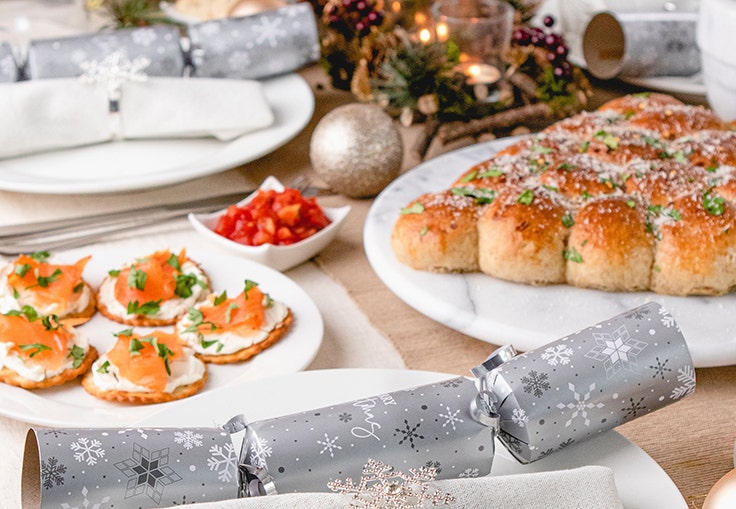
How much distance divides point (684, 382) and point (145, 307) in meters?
0.76

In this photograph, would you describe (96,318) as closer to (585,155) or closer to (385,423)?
(385,423)

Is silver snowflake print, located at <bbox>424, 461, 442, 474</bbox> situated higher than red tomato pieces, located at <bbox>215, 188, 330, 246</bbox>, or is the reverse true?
silver snowflake print, located at <bbox>424, 461, 442, 474</bbox>

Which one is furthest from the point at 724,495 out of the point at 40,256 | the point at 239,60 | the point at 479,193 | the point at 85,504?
the point at 239,60

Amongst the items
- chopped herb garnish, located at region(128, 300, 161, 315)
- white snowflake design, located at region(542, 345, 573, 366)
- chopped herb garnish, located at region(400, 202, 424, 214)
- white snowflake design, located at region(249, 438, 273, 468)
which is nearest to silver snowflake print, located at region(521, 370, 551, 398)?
white snowflake design, located at region(542, 345, 573, 366)

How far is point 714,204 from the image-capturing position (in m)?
1.31

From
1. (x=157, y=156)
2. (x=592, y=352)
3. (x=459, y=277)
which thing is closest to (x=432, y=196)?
(x=459, y=277)

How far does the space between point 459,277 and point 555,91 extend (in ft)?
2.73

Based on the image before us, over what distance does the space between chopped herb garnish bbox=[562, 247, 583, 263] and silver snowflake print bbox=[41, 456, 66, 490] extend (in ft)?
2.62

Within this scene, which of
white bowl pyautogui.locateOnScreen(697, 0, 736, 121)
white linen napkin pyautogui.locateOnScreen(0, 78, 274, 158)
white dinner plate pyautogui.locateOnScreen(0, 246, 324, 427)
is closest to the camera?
white dinner plate pyautogui.locateOnScreen(0, 246, 324, 427)

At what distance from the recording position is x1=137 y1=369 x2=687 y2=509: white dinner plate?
2.90 ft

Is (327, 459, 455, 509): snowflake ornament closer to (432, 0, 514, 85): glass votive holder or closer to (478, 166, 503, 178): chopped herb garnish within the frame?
(478, 166, 503, 178): chopped herb garnish

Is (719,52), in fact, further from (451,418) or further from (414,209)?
(451,418)

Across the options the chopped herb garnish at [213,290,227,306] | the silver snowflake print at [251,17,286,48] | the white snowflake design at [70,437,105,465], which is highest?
the silver snowflake print at [251,17,286,48]

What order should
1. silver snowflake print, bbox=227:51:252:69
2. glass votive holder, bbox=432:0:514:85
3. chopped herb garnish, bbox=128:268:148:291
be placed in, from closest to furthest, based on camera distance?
chopped herb garnish, bbox=128:268:148:291
glass votive holder, bbox=432:0:514:85
silver snowflake print, bbox=227:51:252:69
